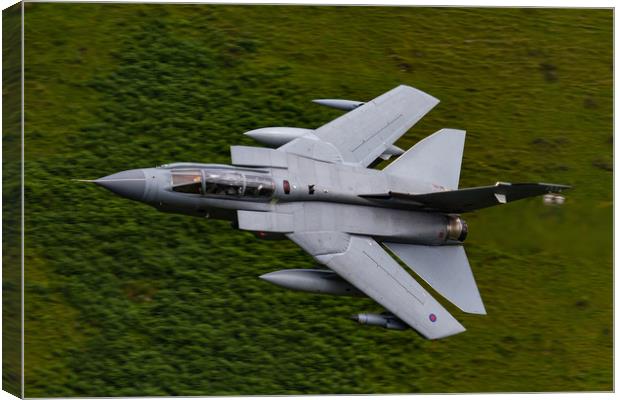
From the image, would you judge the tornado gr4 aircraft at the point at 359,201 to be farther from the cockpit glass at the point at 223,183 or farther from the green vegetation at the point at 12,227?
the green vegetation at the point at 12,227

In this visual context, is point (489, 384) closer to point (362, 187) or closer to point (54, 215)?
point (362, 187)

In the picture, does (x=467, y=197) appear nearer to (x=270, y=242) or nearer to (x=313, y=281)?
(x=313, y=281)

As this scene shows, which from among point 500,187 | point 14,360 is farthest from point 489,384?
point 14,360

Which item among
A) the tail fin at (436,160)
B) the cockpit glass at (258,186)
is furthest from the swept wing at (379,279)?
the tail fin at (436,160)

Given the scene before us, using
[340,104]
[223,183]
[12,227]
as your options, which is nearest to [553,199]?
[340,104]

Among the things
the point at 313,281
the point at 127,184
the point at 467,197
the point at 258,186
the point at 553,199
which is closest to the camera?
the point at 127,184
